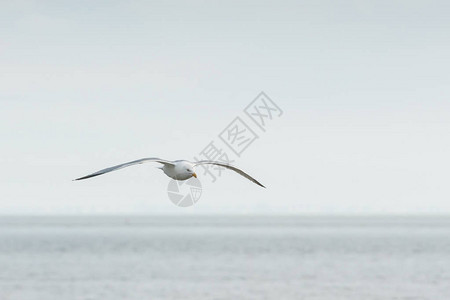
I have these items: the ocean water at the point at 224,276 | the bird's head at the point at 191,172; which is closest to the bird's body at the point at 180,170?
the bird's head at the point at 191,172

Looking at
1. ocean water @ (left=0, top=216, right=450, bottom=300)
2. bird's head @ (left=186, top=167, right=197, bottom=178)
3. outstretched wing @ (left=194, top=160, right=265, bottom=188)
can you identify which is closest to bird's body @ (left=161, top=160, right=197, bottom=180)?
bird's head @ (left=186, top=167, right=197, bottom=178)

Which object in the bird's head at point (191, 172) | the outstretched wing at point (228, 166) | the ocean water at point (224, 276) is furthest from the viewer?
the ocean water at point (224, 276)

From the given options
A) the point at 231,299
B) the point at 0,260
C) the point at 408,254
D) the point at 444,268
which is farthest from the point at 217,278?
the point at 408,254

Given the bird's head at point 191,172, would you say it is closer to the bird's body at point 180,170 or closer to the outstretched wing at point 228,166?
the bird's body at point 180,170

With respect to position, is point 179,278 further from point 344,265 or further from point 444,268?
point 444,268

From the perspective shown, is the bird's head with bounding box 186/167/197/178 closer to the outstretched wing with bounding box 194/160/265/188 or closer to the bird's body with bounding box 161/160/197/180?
the bird's body with bounding box 161/160/197/180

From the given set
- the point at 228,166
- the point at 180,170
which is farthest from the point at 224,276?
the point at 180,170

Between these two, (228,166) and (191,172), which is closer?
(191,172)

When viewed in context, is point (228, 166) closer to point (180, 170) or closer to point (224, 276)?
point (180, 170)

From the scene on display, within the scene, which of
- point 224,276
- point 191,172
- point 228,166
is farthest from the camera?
point 224,276

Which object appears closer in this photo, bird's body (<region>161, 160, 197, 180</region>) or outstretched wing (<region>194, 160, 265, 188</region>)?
bird's body (<region>161, 160, 197, 180</region>)

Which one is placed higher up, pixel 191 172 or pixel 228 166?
pixel 228 166

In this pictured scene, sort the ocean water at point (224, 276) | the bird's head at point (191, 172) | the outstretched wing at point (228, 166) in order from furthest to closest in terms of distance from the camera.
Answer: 1. the ocean water at point (224, 276)
2. the outstretched wing at point (228, 166)
3. the bird's head at point (191, 172)

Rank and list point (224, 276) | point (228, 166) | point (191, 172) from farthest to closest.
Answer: point (224, 276), point (228, 166), point (191, 172)
